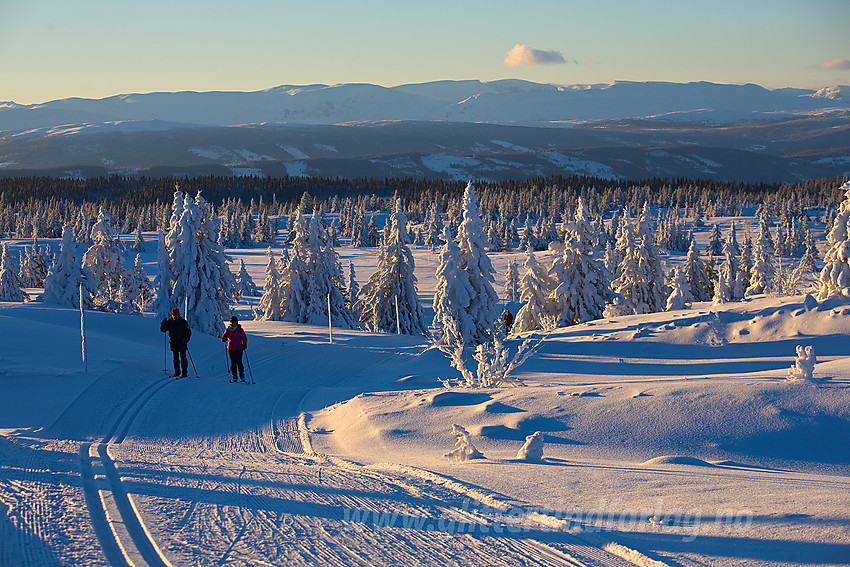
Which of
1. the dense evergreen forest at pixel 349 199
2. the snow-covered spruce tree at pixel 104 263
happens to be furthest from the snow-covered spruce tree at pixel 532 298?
the dense evergreen forest at pixel 349 199

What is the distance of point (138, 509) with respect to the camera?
5488mm

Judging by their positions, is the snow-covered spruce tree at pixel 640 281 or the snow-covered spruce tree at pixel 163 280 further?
the snow-covered spruce tree at pixel 640 281

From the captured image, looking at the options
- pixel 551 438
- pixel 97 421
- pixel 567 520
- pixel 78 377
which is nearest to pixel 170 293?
pixel 78 377

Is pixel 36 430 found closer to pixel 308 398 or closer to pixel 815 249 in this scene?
pixel 308 398

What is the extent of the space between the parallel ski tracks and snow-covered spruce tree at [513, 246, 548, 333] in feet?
90.3

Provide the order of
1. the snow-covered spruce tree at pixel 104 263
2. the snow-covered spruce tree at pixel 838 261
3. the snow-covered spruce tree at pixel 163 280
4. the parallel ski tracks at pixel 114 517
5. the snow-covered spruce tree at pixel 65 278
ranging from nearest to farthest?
the parallel ski tracks at pixel 114 517 → the snow-covered spruce tree at pixel 838 261 → the snow-covered spruce tree at pixel 163 280 → the snow-covered spruce tree at pixel 65 278 → the snow-covered spruce tree at pixel 104 263

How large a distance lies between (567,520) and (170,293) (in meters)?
27.8

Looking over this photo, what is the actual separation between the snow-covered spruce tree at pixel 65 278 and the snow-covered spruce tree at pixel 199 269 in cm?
1378

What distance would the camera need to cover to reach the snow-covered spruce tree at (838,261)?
19.4 m

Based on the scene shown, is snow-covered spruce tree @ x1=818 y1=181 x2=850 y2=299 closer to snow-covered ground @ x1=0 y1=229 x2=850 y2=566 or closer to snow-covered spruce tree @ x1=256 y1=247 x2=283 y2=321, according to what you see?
snow-covered ground @ x1=0 y1=229 x2=850 y2=566

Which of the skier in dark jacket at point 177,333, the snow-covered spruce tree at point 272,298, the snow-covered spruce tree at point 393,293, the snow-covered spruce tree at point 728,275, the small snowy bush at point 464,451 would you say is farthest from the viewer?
the snow-covered spruce tree at point 728,275

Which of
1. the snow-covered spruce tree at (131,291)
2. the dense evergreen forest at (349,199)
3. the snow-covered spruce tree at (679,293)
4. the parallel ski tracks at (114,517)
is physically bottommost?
the snow-covered spruce tree at (131,291)

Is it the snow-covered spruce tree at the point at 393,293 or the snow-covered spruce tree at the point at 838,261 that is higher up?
the snow-covered spruce tree at the point at 838,261

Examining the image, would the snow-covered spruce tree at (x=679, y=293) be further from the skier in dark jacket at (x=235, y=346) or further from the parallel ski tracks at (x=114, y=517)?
the parallel ski tracks at (x=114, y=517)
